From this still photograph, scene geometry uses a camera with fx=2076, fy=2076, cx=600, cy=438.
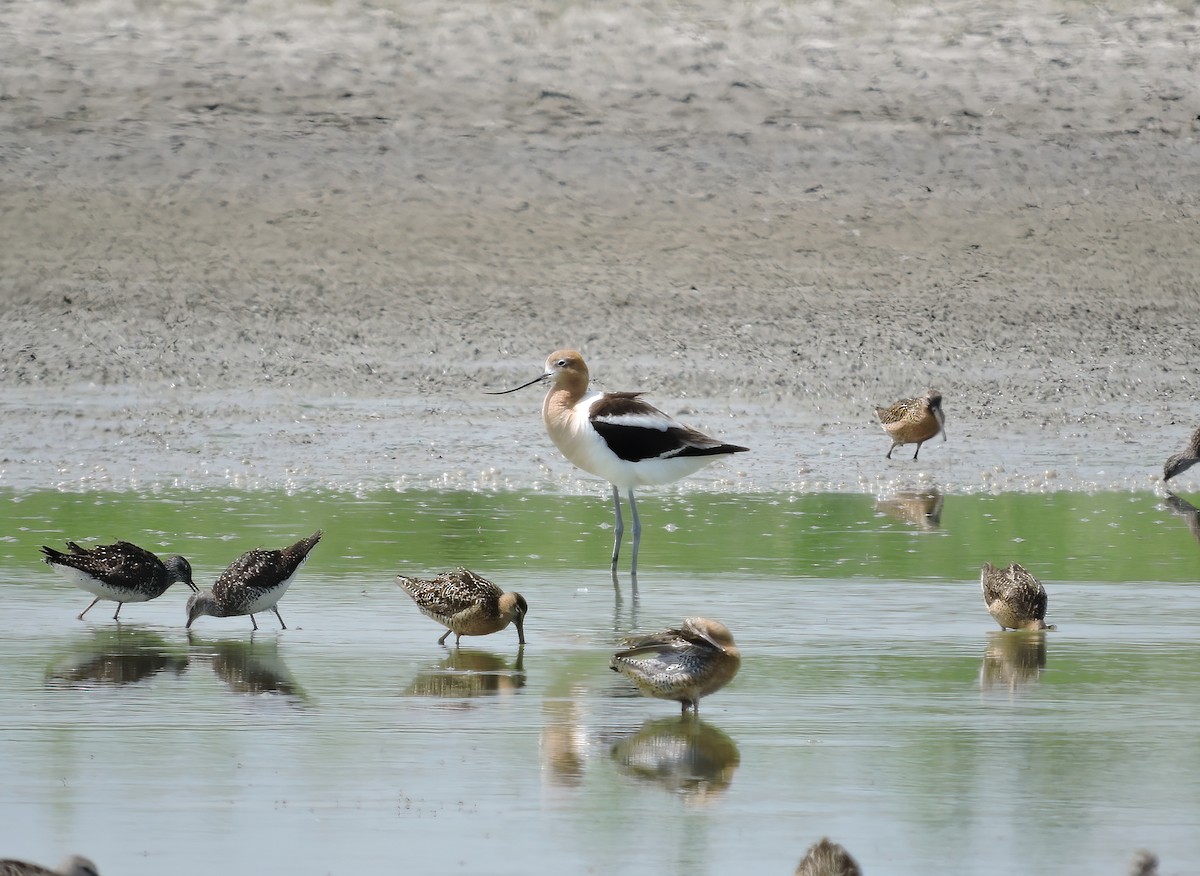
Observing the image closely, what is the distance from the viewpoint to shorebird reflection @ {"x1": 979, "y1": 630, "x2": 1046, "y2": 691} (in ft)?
26.9

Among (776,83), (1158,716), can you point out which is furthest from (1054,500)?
(776,83)

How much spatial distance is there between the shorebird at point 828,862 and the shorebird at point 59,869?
1.76 metres

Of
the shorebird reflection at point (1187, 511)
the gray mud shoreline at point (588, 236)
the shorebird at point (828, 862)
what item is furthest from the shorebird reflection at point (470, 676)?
the gray mud shoreline at point (588, 236)

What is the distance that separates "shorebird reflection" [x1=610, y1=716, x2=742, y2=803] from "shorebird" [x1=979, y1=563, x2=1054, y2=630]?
7.72 feet

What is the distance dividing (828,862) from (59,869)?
1.88 meters

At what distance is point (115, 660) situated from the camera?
8570mm

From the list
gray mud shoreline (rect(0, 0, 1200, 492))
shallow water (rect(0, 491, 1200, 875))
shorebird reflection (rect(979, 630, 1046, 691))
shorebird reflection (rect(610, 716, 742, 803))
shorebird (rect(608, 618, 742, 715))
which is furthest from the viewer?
gray mud shoreline (rect(0, 0, 1200, 492))

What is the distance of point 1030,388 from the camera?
18219 mm

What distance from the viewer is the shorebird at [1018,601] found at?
9.23 metres

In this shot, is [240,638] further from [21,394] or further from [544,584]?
[21,394]

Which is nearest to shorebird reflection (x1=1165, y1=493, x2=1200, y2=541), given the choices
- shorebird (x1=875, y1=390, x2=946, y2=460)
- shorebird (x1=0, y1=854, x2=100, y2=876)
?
shorebird (x1=875, y1=390, x2=946, y2=460)

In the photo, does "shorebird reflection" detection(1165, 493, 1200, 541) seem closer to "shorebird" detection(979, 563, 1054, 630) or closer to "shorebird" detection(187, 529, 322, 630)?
"shorebird" detection(979, 563, 1054, 630)

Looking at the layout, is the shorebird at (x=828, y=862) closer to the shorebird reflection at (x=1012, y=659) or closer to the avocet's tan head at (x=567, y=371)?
the shorebird reflection at (x=1012, y=659)

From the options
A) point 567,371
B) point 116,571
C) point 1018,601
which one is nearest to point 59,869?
point 116,571
